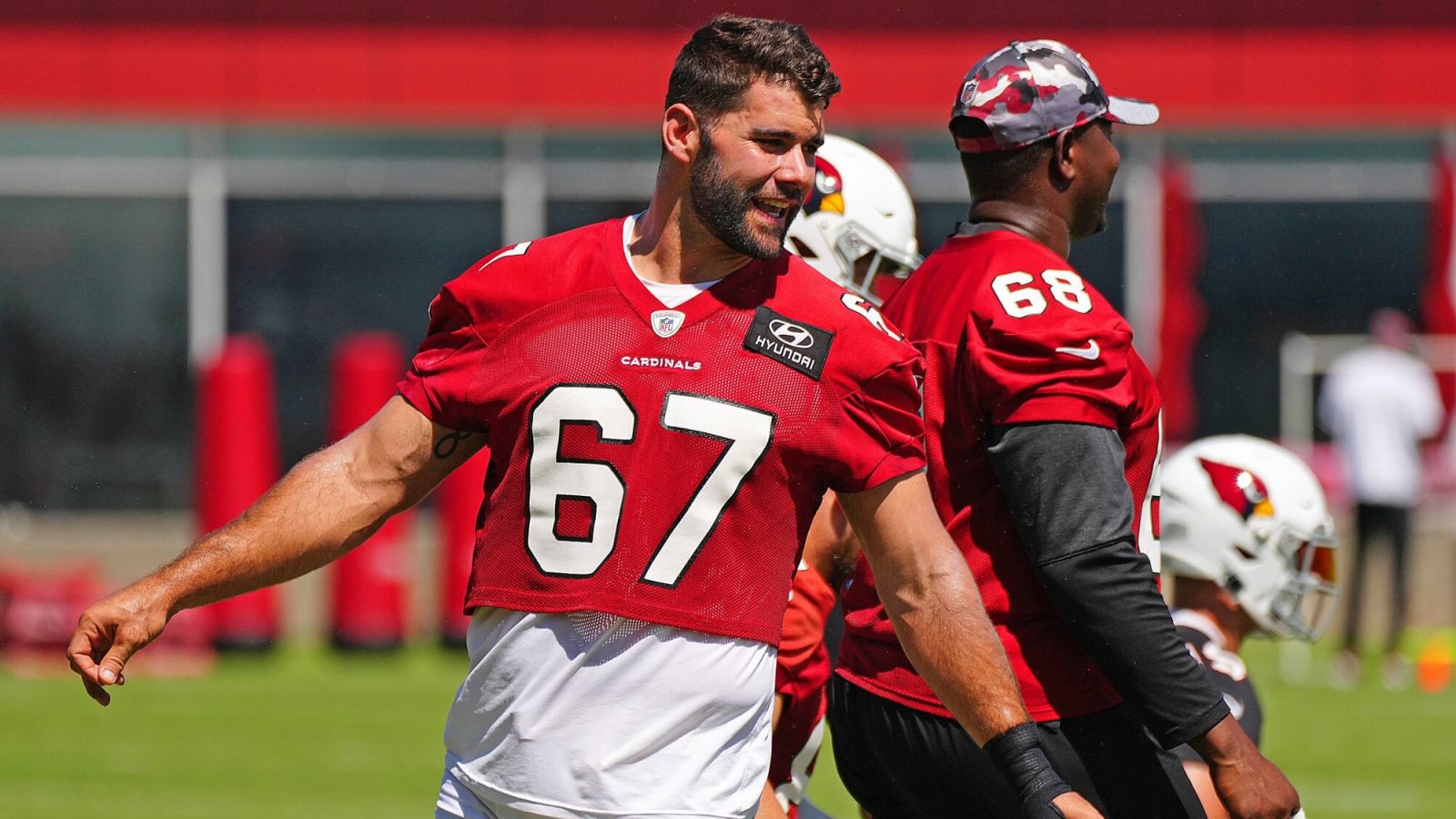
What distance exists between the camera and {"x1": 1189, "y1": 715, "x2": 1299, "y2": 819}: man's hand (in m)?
3.78

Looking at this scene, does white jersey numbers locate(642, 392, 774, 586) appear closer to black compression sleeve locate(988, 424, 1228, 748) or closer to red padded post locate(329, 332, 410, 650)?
black compression sleeve locate(988, 424, 1228, 748)

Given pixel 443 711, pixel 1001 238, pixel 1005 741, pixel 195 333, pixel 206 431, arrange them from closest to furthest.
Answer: pixel 1005 741
pixel 1001 238
pixel 443 711
pixel 206 431
pixel 195 333

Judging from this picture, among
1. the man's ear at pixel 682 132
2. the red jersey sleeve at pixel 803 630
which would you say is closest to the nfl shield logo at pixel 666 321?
the man's ear at pixel 682 132

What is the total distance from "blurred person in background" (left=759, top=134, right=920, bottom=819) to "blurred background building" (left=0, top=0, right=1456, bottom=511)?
589 inches

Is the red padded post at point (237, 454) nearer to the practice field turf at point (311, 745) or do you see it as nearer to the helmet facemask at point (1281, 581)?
the practice field turf at point (311, 745)

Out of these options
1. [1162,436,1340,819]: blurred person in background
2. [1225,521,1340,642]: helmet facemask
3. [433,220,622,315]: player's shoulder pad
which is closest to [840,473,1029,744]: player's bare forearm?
[433,220,622,315]: player's shoulder pad

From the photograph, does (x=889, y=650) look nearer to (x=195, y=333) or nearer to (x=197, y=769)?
(x=197, y=769)

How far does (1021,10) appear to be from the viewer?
2048cm

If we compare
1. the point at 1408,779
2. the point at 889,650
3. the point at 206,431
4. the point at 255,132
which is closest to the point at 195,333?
the point at 255,132

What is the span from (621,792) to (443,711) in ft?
30.9

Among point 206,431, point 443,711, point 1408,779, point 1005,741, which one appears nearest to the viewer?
point 1005,741

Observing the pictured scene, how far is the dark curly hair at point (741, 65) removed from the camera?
12.3 feet

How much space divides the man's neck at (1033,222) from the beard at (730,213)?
52 cm

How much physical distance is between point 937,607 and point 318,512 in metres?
1.14
